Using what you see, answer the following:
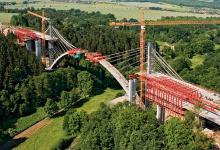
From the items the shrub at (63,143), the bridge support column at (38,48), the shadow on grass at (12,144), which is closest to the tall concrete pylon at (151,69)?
the shrub at (63,143)

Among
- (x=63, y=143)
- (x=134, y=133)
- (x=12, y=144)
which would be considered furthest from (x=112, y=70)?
(x=134, y=133)

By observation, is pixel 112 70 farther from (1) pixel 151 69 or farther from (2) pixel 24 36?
(2) pixel 24 36

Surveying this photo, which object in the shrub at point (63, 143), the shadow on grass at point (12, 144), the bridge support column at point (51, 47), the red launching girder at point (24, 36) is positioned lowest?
the shadow on grass at point (12, 144)

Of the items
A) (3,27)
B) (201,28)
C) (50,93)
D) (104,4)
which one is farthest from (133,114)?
(104,4)

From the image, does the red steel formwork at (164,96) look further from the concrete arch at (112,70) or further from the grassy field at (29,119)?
the grassy field at (29,119)

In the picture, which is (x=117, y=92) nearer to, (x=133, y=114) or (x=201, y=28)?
(x=133, y=114)

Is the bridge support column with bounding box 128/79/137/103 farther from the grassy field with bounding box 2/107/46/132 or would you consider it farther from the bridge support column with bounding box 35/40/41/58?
the bridge support column with bounding box 35/40/41/58

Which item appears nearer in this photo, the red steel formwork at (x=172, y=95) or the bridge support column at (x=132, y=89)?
the red steel formwork at (x=172, y=95)
